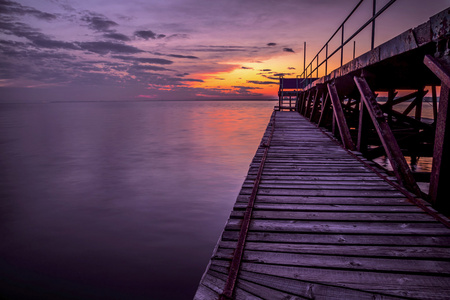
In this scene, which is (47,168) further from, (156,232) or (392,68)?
(392,68)

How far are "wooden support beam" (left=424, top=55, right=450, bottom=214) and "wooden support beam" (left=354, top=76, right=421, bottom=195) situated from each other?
39 cm

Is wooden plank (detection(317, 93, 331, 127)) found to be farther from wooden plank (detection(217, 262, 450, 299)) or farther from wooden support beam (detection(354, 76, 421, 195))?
wooden plank (detection(217, 262, 450, 299))

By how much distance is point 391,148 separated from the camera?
4.50 metres

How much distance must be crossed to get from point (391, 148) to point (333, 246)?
2683 millimetres

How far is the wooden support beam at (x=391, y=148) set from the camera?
404 centimetres

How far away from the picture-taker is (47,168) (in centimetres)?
1480

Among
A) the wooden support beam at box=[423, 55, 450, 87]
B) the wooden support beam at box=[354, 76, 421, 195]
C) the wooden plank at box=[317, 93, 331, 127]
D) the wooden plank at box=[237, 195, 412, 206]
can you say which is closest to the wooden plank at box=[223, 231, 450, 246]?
the wooden plank at box=[237, 195, 412, 206]

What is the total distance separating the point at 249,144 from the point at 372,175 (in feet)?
61.0

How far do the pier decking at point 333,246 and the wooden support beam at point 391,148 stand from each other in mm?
270

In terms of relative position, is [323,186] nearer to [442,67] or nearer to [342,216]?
[342,216]

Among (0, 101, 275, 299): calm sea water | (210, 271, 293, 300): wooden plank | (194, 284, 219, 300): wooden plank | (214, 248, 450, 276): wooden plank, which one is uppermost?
(214, 248, 450, 276): wooden plank

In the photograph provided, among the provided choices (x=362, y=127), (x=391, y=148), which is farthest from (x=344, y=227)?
(x=362, y=127)

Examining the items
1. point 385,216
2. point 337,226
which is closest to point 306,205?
point 337,226

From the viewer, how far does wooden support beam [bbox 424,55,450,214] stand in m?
3.17
